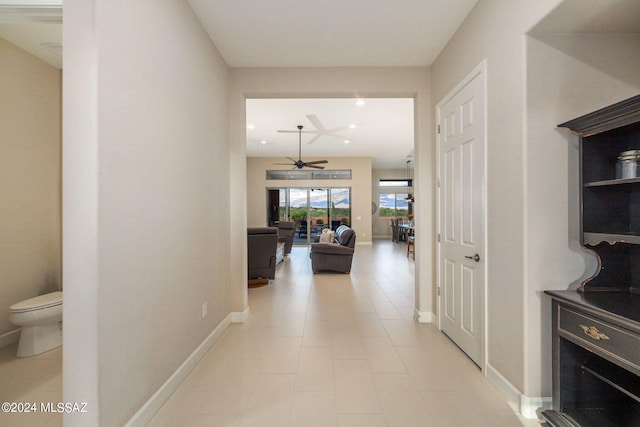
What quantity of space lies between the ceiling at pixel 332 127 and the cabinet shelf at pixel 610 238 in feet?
13.5

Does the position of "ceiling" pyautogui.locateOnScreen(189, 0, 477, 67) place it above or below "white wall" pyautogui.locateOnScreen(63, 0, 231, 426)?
above

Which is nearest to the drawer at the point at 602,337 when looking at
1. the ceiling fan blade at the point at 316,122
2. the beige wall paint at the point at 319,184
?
the ceiling fan blade at the point at 316,122

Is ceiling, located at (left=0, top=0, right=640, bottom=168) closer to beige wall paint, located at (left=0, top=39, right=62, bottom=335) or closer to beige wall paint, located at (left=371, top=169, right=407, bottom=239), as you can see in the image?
beige wall paint, located at (left=0, top=39, right=62, bottom=335)

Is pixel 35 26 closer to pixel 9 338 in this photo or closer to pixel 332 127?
pixel 9 338

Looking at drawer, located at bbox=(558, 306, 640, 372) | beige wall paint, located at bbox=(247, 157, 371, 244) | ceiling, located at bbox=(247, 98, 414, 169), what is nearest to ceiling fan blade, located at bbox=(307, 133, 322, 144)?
ceiling, located at bbox=(247, 98, 414, 169)

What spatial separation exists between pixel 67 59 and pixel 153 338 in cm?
163

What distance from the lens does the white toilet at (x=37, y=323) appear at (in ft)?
8.30

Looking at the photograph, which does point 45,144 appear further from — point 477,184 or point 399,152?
point 399,152

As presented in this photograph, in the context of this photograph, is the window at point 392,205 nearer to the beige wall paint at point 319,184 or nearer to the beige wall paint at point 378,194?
the beige wall paint at point 378,194

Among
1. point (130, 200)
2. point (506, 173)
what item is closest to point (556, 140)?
point (506, 173)

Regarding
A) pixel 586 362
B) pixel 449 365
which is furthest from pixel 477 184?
pixel 449 365

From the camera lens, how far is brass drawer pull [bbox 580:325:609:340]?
1.42 meters

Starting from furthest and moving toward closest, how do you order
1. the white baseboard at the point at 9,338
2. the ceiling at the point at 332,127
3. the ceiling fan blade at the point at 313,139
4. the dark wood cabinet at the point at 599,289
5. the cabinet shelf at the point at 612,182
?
the ceiling fan blade at the point at 313,139
the ceiling at the point at 332,127
the white baseboard at the point at 9,338
the dark wood cabinet at the point at 599,289
the cabinet shelf at the point at 612,182

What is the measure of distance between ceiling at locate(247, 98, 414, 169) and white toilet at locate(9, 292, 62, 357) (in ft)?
13.4
